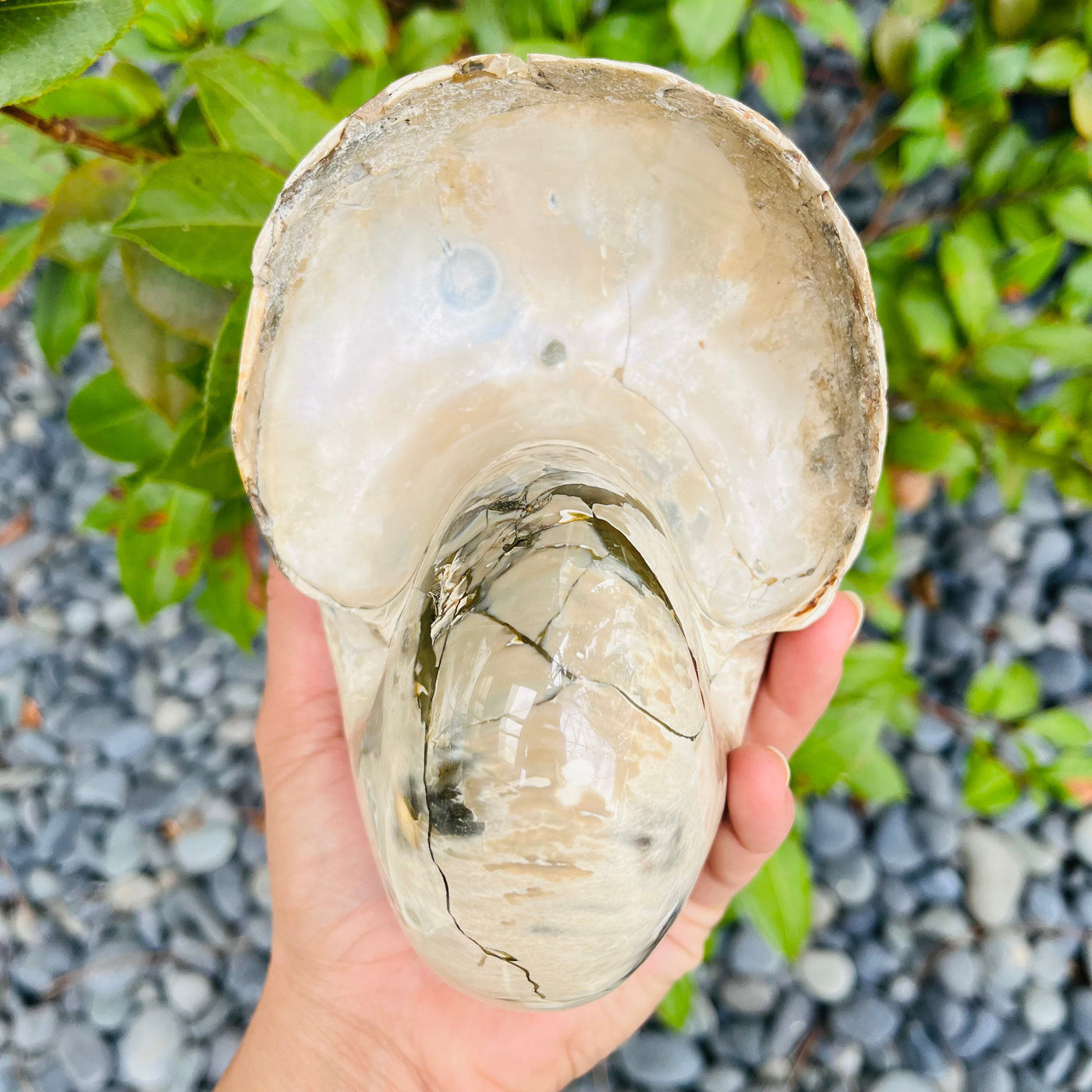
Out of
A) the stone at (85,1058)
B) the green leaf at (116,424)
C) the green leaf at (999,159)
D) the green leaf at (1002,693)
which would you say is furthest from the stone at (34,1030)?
the green leaf at (999,159)

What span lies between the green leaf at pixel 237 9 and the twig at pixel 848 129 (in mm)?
735

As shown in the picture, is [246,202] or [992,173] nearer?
[246,202]

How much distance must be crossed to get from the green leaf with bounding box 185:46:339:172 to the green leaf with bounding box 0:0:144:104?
0.18 m

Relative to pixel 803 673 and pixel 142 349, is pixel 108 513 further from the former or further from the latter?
pixel 803 673

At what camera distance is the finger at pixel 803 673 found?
678mm

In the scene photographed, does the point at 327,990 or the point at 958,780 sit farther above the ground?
the point at 327,990

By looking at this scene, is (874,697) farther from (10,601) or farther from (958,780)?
(10,601)

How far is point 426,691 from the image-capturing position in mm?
463

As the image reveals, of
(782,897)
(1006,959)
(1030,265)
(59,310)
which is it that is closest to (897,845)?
(1006,959)

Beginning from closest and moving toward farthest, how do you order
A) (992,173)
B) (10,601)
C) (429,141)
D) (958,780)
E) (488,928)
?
(488,928) < (429,141) < (992,173) < (958,780) < (10,601)

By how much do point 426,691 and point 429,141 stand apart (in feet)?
1.16

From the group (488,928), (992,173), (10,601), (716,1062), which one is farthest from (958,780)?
(10,601)

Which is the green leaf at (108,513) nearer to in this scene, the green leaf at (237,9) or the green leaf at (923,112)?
the green leaf at (237,9)

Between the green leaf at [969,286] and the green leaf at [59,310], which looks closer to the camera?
the green leaf at [59,310]
